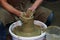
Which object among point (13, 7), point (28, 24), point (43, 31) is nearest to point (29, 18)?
point (28, 24)

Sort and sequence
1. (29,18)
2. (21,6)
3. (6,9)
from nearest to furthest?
(29,18)
(6,9)
(21,6)

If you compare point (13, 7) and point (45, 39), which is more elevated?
point (13, 7)

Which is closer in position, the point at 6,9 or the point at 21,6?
the point at 6,9

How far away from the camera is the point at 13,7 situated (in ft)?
6.46

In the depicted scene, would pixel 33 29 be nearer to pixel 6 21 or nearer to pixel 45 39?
pixel 45 39

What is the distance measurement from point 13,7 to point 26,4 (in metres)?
0.22

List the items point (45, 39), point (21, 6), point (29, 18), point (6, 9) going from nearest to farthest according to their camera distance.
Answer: point (29, 18) < point (45, 39) < point (6, 9) < point (21, 6)

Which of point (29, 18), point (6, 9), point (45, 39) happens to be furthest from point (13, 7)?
point (45, 39)

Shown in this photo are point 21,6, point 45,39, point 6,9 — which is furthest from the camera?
point 21,6

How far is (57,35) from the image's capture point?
180cm

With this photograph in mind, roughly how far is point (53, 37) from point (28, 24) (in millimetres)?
287

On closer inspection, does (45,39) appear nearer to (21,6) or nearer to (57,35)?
(57,35)

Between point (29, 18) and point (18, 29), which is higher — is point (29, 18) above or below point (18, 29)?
above

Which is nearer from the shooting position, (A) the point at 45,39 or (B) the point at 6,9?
(A) the point at 45,39
